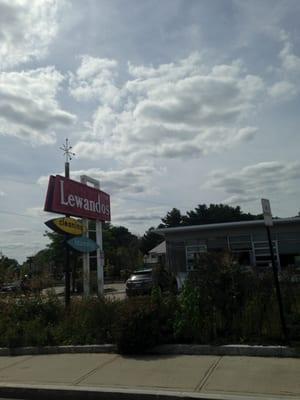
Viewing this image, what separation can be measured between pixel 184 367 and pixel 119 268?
175 feet

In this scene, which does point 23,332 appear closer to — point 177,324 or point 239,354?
point 177,324

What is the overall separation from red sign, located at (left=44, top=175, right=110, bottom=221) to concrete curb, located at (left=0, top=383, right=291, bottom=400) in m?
8.69

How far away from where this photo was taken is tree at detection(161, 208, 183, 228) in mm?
87625

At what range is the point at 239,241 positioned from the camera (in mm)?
27844

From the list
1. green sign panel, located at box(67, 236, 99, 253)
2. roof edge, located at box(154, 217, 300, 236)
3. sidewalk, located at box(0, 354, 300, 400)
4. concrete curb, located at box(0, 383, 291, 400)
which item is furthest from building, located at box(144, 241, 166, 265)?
concrete curb, located at box(0, 383, 291, 400)

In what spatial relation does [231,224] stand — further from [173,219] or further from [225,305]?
[173,219]

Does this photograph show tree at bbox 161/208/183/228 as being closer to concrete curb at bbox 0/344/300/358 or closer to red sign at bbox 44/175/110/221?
red sign at bbox 44/175/110/221

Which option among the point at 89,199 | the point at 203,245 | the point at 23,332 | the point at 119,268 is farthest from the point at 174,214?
the point at 23,332

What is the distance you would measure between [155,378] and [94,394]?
39.7 inches

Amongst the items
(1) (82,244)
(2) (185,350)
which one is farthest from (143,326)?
(1) (82,244)

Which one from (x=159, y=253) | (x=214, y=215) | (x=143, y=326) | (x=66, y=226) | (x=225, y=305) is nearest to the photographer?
(x=143, y=326)

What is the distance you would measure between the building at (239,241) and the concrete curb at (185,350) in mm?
16443

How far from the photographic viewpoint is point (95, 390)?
6.88m

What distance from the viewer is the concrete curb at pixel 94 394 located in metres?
6.24
